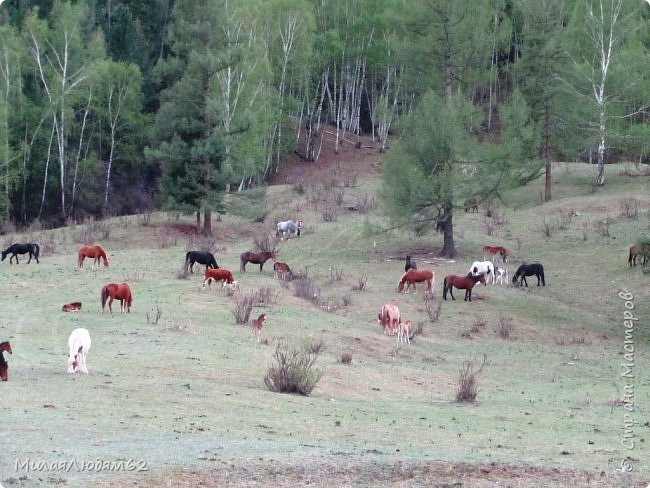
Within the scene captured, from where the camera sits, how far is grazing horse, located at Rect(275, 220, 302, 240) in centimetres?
4603

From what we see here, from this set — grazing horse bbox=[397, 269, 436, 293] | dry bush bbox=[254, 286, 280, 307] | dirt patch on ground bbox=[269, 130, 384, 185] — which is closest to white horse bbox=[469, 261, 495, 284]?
grazing horse bbox=[397, 269, 436, 293]

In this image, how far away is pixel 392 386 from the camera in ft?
65.7

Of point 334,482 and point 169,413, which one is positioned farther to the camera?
point 169,413

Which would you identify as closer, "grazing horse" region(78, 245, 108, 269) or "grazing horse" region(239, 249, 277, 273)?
"grazing horse" region(78, 245, 108, 269)

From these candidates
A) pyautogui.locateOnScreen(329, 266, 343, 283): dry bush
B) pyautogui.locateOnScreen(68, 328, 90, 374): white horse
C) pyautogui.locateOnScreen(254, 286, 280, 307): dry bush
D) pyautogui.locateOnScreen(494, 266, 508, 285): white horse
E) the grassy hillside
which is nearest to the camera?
the grassy hillside

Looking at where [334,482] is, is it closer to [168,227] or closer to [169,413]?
[169,413]

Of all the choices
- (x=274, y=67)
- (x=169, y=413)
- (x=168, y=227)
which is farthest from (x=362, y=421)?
(x=274, y=67)

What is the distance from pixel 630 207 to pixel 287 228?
15730 millimetres

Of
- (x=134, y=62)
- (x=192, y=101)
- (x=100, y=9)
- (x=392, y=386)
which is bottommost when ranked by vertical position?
(x=392, y=386)

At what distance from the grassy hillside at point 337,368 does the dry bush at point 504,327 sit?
26 centimetres

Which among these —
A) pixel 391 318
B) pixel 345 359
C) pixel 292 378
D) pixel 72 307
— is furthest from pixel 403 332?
pixel 292 378

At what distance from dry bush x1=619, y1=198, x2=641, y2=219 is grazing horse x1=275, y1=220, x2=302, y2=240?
1458 cm

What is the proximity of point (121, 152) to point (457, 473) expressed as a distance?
182ft

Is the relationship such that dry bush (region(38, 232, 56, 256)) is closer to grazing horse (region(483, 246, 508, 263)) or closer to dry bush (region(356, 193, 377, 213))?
dry bush (region(356, 193, 377, 213))
